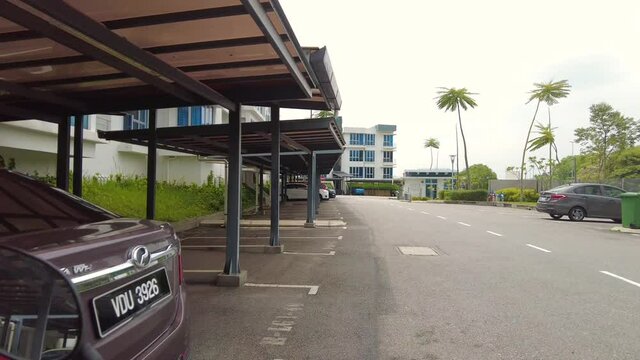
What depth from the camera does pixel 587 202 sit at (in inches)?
766

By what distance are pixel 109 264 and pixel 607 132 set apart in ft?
197

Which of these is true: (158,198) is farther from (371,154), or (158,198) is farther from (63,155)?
(371,154)

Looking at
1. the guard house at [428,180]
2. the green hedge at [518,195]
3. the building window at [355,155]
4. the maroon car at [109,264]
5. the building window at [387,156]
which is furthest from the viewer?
the building window at [387,156]

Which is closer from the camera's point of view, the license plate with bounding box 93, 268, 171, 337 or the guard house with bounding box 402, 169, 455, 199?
the license plate with bounding box 93, 268, 171, 337

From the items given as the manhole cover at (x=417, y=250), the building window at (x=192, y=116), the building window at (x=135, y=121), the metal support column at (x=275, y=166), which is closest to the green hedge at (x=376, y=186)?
the building window at (x=192, y=116)

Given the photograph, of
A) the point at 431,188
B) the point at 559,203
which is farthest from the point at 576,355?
the point at 431,188

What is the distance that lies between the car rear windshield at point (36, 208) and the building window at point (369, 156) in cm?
8785

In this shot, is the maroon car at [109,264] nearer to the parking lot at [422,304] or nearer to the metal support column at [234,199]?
the parking lot at [422,304]

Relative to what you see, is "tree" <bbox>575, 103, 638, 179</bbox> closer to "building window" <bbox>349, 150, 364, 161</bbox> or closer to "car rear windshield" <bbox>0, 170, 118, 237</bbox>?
"building window" <bbox>349, 150, 364, 161</bbox>

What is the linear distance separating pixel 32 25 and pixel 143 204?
12.3 meters

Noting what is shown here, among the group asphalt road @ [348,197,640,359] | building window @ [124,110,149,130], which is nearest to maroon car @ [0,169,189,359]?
asphalt road @ [348,197,640,359]

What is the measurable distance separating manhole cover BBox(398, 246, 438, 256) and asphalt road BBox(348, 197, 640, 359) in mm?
242

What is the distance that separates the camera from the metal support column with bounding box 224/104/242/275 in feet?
23.2

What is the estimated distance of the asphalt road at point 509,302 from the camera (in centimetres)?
442
